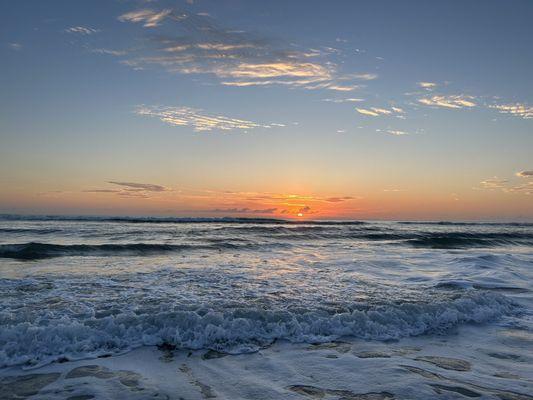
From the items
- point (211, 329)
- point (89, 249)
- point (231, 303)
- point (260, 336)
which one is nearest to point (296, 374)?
point (260, 336)

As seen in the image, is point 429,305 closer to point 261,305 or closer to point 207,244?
point 261,305

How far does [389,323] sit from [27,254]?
45.9 ft

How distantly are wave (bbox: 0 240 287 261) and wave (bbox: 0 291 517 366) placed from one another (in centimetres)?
972

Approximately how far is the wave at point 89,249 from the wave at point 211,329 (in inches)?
383

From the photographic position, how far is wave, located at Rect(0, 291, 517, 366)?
17.5ft

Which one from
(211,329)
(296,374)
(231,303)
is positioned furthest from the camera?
(231,303)

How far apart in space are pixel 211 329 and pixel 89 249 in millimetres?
12641

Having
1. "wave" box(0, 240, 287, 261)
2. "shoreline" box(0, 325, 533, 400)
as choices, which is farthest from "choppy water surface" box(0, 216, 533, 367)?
"wave" box(0, 240, 287, 261)

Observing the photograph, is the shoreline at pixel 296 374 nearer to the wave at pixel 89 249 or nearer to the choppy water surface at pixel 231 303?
the choppy water surface at pixel 231 303

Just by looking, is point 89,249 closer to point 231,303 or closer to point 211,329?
point 231,303

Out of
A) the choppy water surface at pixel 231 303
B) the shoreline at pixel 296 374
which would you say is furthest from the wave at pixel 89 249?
the shoreline at pixel 296 374

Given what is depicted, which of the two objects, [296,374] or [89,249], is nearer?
[296,374]

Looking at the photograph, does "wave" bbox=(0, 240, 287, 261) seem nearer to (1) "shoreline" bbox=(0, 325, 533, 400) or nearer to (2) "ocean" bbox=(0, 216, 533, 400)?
(2) "ocean" bbox=(0, 216, 533, 400)

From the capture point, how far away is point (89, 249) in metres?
16.7
